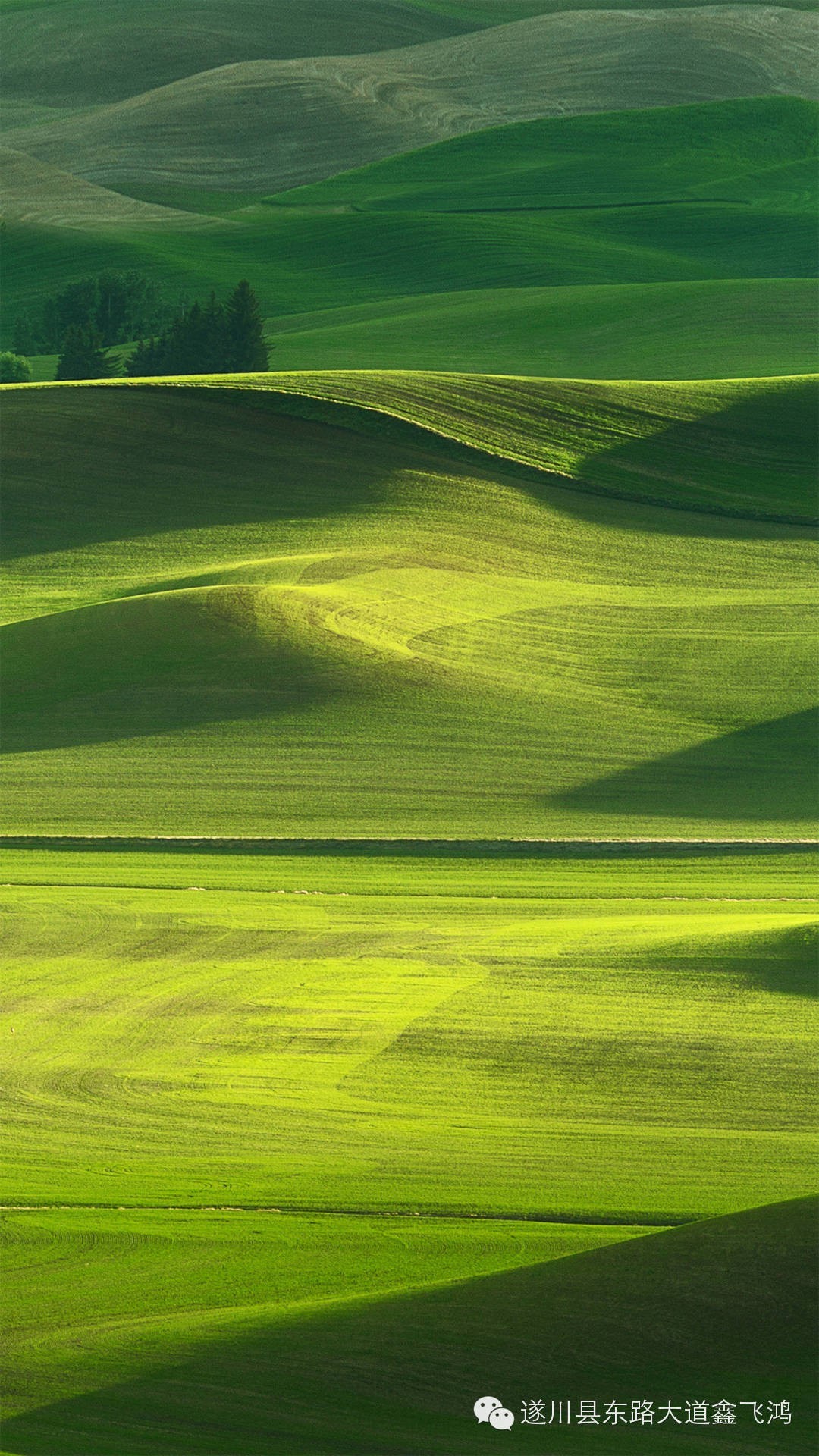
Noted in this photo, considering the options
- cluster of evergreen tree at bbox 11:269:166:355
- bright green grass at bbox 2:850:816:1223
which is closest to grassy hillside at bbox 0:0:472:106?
cluster of evergreen tree at bbox 11:269:166:355

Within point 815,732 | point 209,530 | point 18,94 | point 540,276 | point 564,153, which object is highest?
→ point 18,94

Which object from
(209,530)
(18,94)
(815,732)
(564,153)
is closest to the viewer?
(815,732)

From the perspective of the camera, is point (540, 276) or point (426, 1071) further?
point (540, 276)

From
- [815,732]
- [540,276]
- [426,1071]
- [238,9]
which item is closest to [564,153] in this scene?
[540,276]

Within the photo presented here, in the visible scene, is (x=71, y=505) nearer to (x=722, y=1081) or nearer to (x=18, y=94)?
(x=722, y=1081)

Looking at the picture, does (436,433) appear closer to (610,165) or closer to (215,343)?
(215,343)

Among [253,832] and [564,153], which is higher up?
[564,153]

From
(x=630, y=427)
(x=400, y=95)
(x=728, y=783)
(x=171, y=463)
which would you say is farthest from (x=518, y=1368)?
(x=400, y=95)

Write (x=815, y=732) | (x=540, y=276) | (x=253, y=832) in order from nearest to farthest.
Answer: (x=253, y=832) → (x=815, y=732) → (x=540, y=276)
